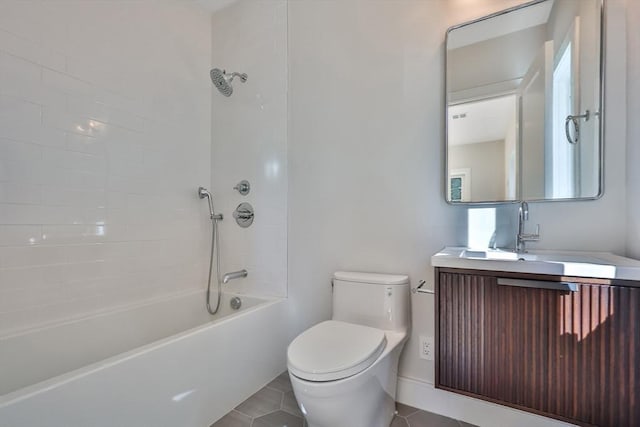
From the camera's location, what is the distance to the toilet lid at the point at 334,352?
1137 millimetres

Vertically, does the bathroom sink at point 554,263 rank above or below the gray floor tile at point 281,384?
above

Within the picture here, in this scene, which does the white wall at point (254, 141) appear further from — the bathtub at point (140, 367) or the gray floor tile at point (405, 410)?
the gray floor tile at point (405, 410)

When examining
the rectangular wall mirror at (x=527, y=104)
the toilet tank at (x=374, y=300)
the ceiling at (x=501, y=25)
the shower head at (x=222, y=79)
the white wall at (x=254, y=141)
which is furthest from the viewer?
the white wall at (x=254, y=141)

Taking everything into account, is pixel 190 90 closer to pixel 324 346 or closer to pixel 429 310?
pixel 324 346

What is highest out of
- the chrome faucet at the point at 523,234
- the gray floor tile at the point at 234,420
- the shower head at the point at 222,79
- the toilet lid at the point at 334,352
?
the shower head at the point at 222,79

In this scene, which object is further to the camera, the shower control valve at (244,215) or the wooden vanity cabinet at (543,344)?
the shower control valve at (244,215)

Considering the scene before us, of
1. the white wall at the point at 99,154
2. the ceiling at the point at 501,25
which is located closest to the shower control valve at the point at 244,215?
the white wall at the point at 99,154

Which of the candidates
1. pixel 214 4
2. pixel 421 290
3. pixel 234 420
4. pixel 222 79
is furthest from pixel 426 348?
pixel 214 4

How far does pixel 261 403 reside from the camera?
5.47 ft

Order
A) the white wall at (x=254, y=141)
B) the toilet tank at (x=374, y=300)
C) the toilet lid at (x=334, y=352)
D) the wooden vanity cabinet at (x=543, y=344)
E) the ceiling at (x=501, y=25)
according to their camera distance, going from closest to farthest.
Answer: the wooden vanity cabinet at (x=543, y=344) → the toilet lid at (x=334, y=352) → the ceiling at (x=501, y=25) → the toilet tank at (x=374, y=300) → the white wall at (x=254, y=141)

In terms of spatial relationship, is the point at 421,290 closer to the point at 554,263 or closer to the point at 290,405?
the point at 554,263

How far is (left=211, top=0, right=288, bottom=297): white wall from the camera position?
83.4 inches

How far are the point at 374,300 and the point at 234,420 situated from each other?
908mm

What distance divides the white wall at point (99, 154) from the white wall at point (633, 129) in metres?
2.39
